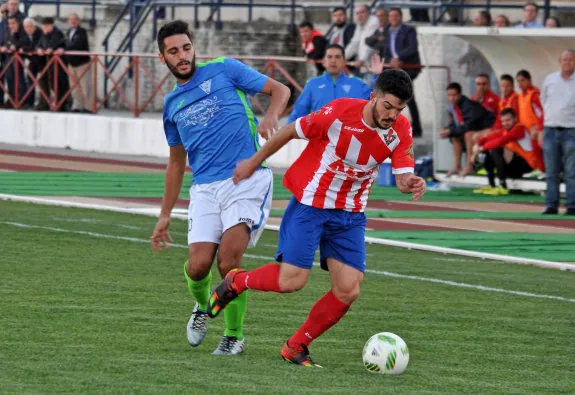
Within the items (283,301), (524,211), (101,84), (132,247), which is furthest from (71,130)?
(283,301)

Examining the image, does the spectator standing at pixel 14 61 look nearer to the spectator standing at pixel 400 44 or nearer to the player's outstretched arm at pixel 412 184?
the spectator standing at pixel 400 44

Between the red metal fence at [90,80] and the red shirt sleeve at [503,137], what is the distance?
A: 6.07 meters

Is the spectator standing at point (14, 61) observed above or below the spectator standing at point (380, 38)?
below

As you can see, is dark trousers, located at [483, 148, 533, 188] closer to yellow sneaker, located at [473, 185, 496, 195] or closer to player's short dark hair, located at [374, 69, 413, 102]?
yellow sneaker, located at [473, 185, 496, 195]

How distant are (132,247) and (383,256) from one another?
2.39 meters

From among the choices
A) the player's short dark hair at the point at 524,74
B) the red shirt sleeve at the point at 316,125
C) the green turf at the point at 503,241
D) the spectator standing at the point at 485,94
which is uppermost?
the red shirt sleeve at the point at 316,125

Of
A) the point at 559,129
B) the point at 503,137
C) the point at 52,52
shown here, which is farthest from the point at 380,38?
the point at 52,52

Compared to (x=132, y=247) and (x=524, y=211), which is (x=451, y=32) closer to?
(x=524, y=211)

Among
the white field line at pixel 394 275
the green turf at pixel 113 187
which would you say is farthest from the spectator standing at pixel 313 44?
the white field line at pixel 394 275

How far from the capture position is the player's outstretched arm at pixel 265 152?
29.5 feet

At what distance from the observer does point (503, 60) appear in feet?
79.3

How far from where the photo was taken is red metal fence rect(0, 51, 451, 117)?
2873cm

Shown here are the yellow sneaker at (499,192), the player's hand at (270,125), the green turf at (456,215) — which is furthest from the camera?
the yellow sneaker at (499,192)

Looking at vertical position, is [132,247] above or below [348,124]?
below
